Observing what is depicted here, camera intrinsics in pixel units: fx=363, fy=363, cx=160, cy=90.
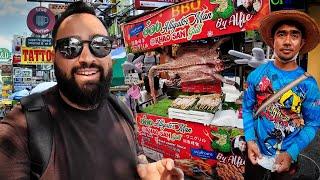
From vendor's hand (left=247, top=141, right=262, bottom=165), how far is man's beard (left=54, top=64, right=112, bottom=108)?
1.90m

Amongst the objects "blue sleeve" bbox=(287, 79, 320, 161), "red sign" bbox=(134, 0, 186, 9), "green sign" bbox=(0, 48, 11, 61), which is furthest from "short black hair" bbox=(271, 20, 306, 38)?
"green sign" bbox=(0, 48, 11, 61)

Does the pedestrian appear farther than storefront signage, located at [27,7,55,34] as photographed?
No

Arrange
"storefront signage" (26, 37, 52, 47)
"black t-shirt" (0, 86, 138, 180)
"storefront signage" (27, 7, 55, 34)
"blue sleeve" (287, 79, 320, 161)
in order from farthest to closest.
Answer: "storefront signage" (26, 37, 52, 47) → "storefront signage" (27, 7, 55, 34) → "blue sleeve" (287, 79, 320, 161) → "black t-shirt" (0, 86, 138, 180)

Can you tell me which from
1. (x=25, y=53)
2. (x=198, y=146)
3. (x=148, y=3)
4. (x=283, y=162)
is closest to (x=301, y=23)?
(x=283, y=162)

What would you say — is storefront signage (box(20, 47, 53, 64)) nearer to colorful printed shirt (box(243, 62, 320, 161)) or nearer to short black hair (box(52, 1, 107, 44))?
colorful printed shirt (box(243, 62, 320, 161))

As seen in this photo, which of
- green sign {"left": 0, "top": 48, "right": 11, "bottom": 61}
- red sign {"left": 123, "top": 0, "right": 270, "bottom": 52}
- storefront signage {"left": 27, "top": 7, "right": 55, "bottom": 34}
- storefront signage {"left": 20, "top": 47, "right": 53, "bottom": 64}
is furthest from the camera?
green sign {"left": 0, "top": 48, "right": 11, "bottom": 61}

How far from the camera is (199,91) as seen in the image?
5.41m

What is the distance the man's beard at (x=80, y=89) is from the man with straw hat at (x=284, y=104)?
72.3 inches

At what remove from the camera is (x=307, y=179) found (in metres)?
4.34

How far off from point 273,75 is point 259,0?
150cm

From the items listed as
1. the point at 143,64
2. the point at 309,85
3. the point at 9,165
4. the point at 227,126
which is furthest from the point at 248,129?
Answer: the point at 143,64

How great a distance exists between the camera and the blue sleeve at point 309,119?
298 cm

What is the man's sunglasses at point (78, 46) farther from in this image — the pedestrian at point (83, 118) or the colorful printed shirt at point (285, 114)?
the colorful printed shirt at point (285, 114)

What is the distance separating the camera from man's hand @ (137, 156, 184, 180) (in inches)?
62.7
